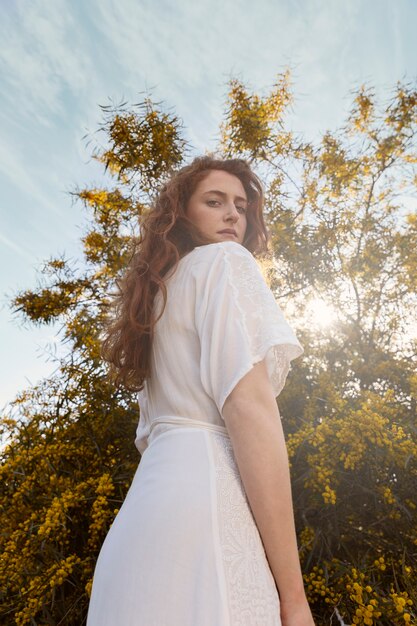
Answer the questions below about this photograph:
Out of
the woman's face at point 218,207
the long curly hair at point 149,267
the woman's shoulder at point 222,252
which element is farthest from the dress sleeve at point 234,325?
the woman's face at point 218,207

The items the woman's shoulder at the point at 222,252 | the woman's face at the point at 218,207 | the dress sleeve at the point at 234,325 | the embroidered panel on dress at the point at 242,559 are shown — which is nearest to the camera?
the embroidered panel on dress at the point at 242,559

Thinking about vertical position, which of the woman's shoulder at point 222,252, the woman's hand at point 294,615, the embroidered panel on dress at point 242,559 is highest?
the woman's shoulder at point 222,252

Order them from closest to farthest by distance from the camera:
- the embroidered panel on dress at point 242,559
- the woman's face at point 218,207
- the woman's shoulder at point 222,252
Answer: the embroidered panel on dress at point 242,559 → the woman's shoulder at point 222,252 → the woman's face at point 218,207

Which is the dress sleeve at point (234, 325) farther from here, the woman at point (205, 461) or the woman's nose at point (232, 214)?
the woman's nose at point (232, 214)

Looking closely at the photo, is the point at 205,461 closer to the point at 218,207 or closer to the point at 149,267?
the point at 149,267

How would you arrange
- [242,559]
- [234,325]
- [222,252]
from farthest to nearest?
[222,252] → [234,325] → [242,559]

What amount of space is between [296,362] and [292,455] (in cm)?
91

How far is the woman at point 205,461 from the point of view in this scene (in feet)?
1.98

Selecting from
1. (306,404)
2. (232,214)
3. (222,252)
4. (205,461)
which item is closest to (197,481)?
(205,461)

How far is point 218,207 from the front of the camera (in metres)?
1.20

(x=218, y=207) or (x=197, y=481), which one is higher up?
(x=218, y=207)

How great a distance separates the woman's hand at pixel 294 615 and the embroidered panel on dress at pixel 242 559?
25 millimetres

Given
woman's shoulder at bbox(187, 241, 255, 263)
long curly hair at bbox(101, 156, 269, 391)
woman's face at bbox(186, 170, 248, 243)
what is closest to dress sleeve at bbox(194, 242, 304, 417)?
woman's shoulder at bbox(187, 241, 255, 263)

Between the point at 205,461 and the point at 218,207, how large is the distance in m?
0.72
